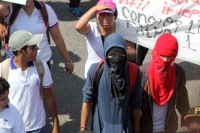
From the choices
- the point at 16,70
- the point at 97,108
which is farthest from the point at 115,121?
the point at 16,70

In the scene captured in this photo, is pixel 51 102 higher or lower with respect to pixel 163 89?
lower

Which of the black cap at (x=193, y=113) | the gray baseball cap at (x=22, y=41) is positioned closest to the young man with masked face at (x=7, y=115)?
the gray baseball cap at (x=22, y=41)

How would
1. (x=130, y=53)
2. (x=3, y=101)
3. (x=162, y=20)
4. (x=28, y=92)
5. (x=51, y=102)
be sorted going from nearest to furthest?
(x=3, y=101) < (x=28, y=92) < (x=51, y=102) < (x=130, y=53) < (x=162, y=20)

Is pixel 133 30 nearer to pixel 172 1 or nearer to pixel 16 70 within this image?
pixel 172 1

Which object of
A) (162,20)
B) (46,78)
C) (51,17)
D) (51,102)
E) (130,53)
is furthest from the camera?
(162,20)

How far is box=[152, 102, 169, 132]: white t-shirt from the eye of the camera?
4032mm

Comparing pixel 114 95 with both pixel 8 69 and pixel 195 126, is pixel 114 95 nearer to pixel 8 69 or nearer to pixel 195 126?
pixel 195 126

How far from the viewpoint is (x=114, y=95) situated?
3553 millimetres

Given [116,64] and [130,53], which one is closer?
[116,64]

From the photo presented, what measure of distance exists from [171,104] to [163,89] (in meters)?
0.17

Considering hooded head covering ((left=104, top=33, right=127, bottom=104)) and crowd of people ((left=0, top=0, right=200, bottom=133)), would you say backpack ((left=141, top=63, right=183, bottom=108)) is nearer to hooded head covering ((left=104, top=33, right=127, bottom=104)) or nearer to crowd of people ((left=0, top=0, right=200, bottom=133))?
crowd of people ((left=0, top=0, right=200, bottom=133))

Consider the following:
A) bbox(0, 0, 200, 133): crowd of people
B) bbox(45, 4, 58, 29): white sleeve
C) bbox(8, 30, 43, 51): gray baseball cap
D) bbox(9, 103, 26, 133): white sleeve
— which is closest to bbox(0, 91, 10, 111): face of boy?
bbox(0, 0, 200, 133): crowd of people

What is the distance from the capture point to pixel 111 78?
3.54 metres

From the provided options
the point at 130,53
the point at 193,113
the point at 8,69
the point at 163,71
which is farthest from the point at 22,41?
the point at 193,113
